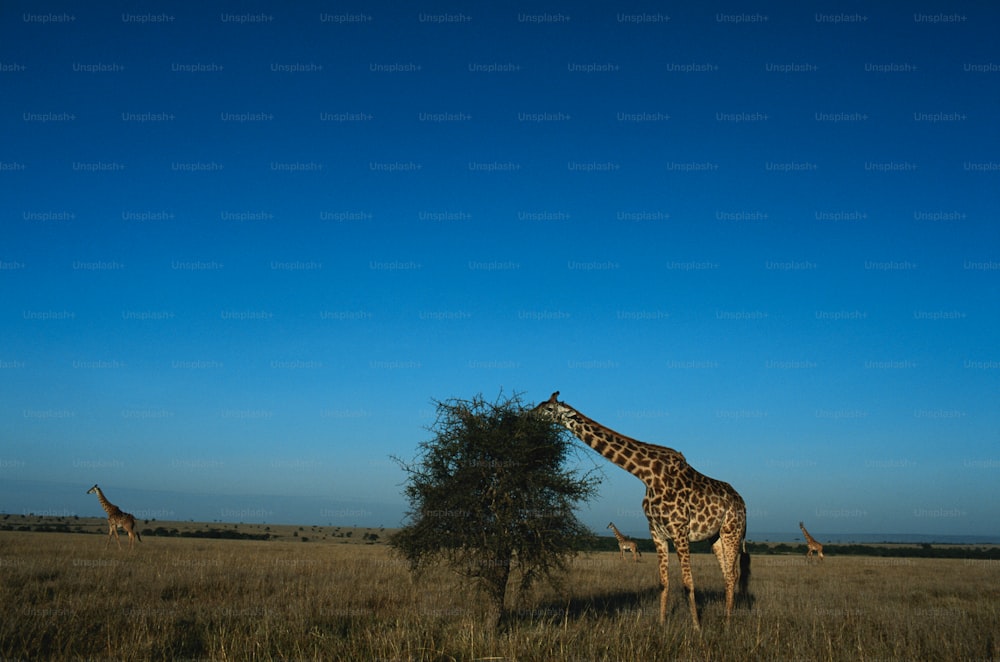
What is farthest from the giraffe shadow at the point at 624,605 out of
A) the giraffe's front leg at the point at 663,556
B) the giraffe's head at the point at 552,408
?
the giraffe's head at the point at 552,408

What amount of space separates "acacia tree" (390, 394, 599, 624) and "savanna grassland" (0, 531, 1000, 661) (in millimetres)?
1081

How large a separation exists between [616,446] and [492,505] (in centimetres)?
382

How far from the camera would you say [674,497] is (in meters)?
15.2

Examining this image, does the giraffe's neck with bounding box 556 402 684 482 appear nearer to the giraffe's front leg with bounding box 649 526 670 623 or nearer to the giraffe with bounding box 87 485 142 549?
the giraffe's front leg with bounding box 649 526 670 623

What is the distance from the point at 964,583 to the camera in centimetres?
2486

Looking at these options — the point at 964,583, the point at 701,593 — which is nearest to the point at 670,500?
the point at 701,593

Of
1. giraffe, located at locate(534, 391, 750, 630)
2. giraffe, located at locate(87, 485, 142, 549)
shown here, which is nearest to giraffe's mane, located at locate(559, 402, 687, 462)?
giraffe, located at locate(534, 391, 750, 630)

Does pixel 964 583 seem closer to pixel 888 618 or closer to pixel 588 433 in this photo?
pixel 888 618

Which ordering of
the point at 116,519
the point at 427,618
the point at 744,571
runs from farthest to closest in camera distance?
the point at 116,519 < the point at 744,571 < the point at 427,618

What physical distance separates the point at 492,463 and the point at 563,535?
203 centimetres

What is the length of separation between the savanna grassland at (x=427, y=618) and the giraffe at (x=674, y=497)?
4.88ft

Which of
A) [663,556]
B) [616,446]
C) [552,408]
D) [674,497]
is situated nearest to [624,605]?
[663,556]

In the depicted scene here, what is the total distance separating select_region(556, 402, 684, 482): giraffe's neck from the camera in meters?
15.8

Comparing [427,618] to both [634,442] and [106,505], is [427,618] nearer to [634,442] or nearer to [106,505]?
[634,442]
